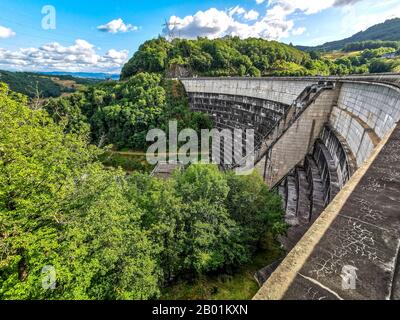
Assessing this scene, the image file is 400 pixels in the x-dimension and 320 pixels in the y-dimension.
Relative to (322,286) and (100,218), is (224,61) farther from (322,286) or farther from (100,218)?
(322,286)

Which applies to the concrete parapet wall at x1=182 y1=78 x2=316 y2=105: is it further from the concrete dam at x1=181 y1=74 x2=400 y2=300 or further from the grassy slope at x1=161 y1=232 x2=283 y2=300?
the grassy slope at x1=161 y1=232 x2=283 y2=300

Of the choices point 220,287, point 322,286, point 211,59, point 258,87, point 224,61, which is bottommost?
point 220,287

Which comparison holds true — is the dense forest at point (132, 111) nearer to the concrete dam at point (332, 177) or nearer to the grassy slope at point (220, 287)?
the concrete dam at point (332, 177)

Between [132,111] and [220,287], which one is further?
[132,111]

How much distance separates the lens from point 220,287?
47.1 ft

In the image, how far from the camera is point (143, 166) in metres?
42.2

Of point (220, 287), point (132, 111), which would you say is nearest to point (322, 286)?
point (220, 287)

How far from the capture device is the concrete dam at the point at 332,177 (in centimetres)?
346

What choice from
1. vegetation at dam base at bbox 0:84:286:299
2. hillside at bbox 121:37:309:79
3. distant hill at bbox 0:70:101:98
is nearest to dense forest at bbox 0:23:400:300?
vegetation at dam base at bbox 0:84:286:299

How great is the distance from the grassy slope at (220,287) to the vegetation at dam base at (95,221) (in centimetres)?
64

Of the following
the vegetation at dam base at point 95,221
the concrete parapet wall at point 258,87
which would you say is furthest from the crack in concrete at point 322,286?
the concrete parapet wall at point 258,87

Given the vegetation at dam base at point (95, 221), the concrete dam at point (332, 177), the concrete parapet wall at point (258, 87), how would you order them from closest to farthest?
1. the concrete dam at point (332, 177)
2. the vegetation at dam base at point (95, 221)
3. the concrete parapet wall at point (258, 87)

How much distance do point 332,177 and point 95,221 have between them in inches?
509

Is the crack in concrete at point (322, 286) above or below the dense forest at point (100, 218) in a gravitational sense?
above
